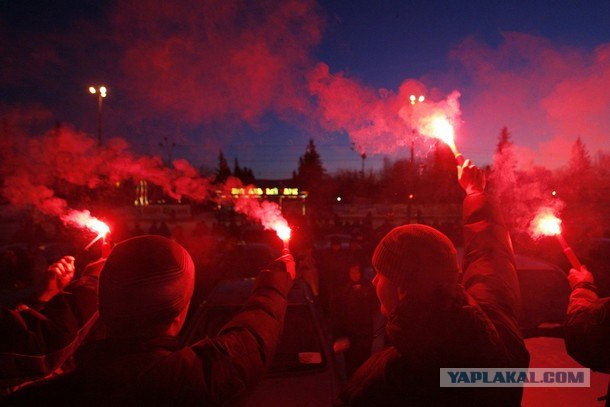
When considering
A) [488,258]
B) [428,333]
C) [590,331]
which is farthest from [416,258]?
[590,331]

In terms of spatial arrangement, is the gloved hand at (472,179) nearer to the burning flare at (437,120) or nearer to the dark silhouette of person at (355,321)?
the burning flare at (437,120)

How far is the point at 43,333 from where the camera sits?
1953 millimetres

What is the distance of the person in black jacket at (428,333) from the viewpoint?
1.45 meters

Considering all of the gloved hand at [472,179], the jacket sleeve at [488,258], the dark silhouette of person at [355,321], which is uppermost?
the gloved hand at [472,179]

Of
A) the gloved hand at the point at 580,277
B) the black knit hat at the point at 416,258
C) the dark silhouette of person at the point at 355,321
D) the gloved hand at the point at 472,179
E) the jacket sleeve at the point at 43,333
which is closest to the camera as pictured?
the black knit hat at the point at 416,258

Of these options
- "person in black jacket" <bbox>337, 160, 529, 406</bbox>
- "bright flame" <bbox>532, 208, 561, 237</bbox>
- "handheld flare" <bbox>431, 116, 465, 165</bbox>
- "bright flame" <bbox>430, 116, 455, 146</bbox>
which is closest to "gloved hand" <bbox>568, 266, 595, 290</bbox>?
"bright flame" <bbox>532, 208, 561, 237</bbox>

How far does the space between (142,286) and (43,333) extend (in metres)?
0.94

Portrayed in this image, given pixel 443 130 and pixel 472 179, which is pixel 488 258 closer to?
pixel 472 179

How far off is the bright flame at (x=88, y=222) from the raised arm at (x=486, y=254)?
294 cm

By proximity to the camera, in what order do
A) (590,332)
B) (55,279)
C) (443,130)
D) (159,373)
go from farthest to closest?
1. (443,130)
2. (55,279)
3. (590,332)
4. (159,373)

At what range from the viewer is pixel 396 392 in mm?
1490

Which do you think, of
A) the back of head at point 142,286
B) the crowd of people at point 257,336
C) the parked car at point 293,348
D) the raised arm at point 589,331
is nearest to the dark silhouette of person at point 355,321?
the parked car at point 293,348

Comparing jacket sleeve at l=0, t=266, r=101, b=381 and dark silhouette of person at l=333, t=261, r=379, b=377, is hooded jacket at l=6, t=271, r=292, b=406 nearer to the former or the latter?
jacket sleeve at l=0, t=266, r=101, b=381

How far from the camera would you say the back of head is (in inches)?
55.6
